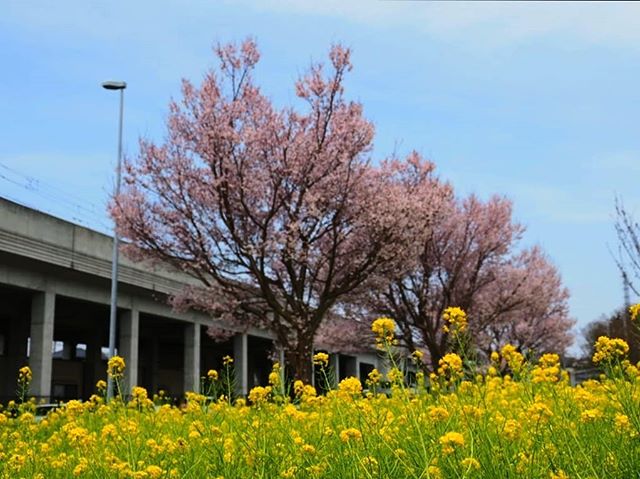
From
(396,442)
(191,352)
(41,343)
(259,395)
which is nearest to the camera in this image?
(396,442)

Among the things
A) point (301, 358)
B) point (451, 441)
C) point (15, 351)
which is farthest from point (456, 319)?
point (15, 351)

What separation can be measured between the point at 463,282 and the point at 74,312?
814 inches

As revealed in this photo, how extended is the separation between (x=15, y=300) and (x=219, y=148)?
1958cm

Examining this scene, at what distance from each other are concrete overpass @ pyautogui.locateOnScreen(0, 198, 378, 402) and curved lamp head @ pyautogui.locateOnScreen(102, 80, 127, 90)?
5.52 metres

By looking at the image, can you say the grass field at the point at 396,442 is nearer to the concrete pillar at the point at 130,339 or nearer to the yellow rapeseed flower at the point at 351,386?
the yellow rapeseed flower at the point at 351,386

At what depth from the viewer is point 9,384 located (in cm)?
3394

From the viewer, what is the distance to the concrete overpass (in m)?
24.9

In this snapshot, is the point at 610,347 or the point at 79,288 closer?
the point at 610,347

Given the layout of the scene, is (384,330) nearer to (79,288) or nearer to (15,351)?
(79,288)

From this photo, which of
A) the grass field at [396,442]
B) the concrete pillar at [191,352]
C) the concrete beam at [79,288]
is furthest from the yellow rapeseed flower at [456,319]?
the concrete pillar at [191,352]

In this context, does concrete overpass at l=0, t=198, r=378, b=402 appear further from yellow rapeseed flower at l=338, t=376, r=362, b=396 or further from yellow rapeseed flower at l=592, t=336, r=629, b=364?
yellow rapeseed flower at l=338, t=376, r=362, b=396

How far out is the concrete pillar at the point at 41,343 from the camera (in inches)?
1055

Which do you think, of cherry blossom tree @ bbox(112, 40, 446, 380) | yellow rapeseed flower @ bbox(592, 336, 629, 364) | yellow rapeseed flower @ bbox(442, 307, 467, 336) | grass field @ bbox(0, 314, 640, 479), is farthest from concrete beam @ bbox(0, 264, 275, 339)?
yellow rapeseed flower @ bbox(442, 307, 467, 336)

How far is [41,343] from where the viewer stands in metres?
27.1
